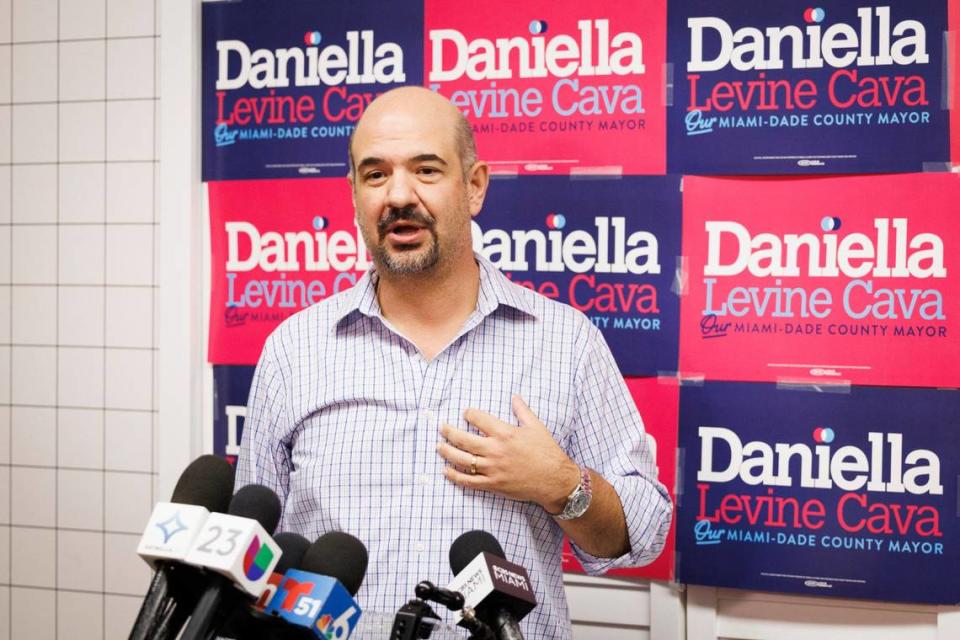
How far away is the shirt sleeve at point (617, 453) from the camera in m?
1.54

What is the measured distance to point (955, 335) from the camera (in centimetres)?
196

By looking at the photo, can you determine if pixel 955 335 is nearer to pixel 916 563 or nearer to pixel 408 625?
pixel 916 563

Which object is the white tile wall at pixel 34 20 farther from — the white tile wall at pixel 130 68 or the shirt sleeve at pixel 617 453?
the shirt sleeve at pixel 617 453

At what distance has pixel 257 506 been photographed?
3.00 ft

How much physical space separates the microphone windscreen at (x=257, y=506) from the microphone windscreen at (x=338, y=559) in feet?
0.21

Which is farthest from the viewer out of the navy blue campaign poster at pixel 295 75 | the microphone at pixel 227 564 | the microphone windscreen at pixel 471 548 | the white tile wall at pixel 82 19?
the white tile wall at pixel 82 19

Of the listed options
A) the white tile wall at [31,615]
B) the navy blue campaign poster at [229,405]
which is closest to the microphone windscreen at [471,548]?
the navy blue campaign poster at [229,405]

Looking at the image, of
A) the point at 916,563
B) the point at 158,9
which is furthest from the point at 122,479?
the point at 916,563

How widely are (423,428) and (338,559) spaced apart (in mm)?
649

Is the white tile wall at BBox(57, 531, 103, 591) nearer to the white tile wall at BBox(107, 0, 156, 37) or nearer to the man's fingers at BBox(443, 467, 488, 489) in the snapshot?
the white tile wall at BBox(107, 0, 156, 37)

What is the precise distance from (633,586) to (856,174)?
1.13 m

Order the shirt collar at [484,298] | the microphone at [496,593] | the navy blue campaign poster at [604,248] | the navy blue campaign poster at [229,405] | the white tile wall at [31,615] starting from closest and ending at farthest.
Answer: the microphone at [496,593]
the shirt collar at [484,298]
the navy blue campaign poster at [604,248]
the navy blue campaign poster at [229,405]
the white tile wall at [31,615]

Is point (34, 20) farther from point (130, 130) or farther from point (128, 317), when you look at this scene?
point (128, 317)

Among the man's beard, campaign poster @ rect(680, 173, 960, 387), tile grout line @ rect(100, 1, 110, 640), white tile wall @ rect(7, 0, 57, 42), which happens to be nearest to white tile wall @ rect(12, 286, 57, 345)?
tile grout line @ rect(100, 1, 110, 640)
